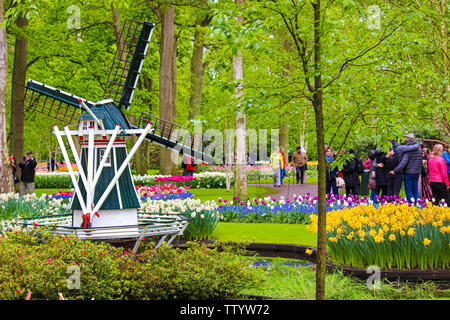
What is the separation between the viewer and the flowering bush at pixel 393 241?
723 centimetres

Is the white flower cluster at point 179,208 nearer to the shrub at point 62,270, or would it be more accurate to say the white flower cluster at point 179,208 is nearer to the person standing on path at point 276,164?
the shrub at point 62,270

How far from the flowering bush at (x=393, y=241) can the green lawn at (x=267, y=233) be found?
1.82m

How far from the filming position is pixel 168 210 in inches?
420

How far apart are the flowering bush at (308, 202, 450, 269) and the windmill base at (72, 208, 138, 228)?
8.74ft

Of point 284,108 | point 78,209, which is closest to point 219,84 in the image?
point 284,108

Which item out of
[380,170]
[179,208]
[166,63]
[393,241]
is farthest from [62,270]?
[166,63]

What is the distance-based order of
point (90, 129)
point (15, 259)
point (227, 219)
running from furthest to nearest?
point (227, 219)
point (90, 129)
point (15, 259)

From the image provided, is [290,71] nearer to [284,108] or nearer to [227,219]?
[284,108]

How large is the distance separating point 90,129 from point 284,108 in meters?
2.91

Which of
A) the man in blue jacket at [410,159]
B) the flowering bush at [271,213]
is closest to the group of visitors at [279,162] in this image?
the man in blue jacket at [410,159]

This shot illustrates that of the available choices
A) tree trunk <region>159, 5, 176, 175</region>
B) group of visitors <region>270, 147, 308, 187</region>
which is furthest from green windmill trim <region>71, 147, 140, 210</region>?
tree trunk <region>159, 5, 176, 175</region>

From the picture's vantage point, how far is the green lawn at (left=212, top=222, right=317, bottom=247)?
1007 cm

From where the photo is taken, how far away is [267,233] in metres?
10.9

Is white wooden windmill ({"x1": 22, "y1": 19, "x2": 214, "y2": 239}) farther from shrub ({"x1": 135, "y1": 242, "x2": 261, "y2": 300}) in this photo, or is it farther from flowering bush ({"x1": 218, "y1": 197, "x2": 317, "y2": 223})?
flowering bush ({"x1": 218, "y1": 197, "x2": 317, "y2": 223})
